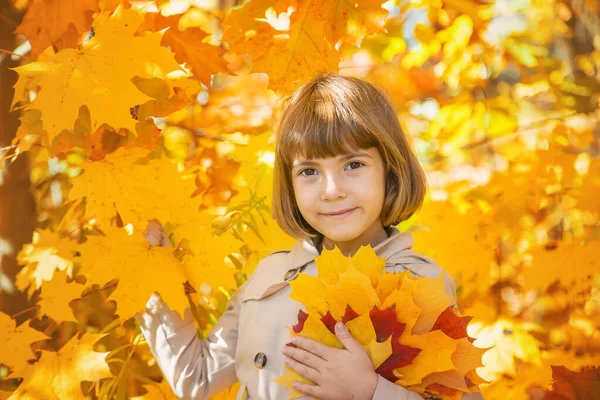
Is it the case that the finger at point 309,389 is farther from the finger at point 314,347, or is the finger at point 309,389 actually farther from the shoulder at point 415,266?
the shoulder at point 415,266

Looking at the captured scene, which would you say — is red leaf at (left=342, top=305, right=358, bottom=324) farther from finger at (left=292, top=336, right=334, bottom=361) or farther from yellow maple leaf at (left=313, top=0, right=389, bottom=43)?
yellow maple leaf at (left=313, top=0, right=389, bottom=43)

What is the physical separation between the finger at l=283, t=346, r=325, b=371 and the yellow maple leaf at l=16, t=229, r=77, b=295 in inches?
34.3

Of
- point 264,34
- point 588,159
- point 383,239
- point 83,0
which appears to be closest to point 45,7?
point 83,0

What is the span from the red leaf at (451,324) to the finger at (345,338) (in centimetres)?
14

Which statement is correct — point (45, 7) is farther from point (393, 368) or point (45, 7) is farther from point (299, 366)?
point (393, 368)

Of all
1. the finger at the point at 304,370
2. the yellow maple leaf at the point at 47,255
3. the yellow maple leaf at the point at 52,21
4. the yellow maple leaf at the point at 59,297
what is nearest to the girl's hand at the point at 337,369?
the finger at the point at 304,370

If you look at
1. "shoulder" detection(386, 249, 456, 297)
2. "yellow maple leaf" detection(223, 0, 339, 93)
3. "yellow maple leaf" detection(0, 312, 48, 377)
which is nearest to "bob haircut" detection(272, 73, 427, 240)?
"shoulder" detection(386, 249, 456, 297)

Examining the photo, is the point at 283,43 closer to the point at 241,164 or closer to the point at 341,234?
the point at 241,164

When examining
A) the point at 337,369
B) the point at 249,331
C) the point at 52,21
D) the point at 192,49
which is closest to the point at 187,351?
the point at 249,331

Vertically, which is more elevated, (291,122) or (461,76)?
(291,122)

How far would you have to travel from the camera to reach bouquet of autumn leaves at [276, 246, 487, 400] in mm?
1231

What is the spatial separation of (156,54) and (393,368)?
89 centimetres

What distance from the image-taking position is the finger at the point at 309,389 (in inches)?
50.3

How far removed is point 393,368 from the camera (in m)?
1.25
